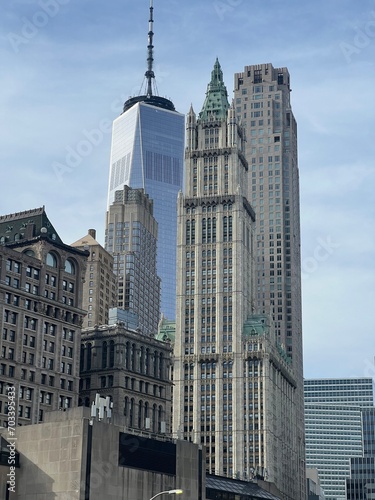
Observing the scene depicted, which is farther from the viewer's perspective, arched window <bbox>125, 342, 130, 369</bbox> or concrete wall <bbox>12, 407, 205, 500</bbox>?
arched window <bbox>125, 342, 130, 369</bbox>

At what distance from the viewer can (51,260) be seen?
600 feet

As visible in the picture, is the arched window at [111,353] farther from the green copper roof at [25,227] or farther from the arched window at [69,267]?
the green copper roof at [25,227]

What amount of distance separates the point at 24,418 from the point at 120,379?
99.4ft

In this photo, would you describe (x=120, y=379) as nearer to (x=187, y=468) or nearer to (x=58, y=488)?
(x=187, y=468)

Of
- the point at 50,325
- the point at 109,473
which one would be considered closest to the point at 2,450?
the point at 109,473

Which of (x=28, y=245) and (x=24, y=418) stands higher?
(x=28, y=245)

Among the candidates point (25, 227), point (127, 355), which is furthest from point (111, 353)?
point (25, 227)

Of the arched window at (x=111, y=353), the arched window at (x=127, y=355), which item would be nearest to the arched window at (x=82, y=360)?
the arched window at (x=111, y=353)

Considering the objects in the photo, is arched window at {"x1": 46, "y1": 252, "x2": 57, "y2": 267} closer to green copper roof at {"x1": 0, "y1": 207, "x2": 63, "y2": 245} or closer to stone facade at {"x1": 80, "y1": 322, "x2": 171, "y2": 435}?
green copper roof at {"x1": 0, "y1": 207, "x2": 63, "y2": 245}

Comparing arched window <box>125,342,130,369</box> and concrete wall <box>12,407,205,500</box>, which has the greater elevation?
arched window <box>125,342,130,369</box>

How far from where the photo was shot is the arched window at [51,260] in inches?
7170

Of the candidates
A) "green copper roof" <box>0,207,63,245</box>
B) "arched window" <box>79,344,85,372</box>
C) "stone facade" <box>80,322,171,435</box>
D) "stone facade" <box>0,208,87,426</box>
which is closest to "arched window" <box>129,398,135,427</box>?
"stone facade" <box>80,322,171,435</box>

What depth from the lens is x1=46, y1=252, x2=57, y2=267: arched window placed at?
18212 cm

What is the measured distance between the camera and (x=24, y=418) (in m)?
168
